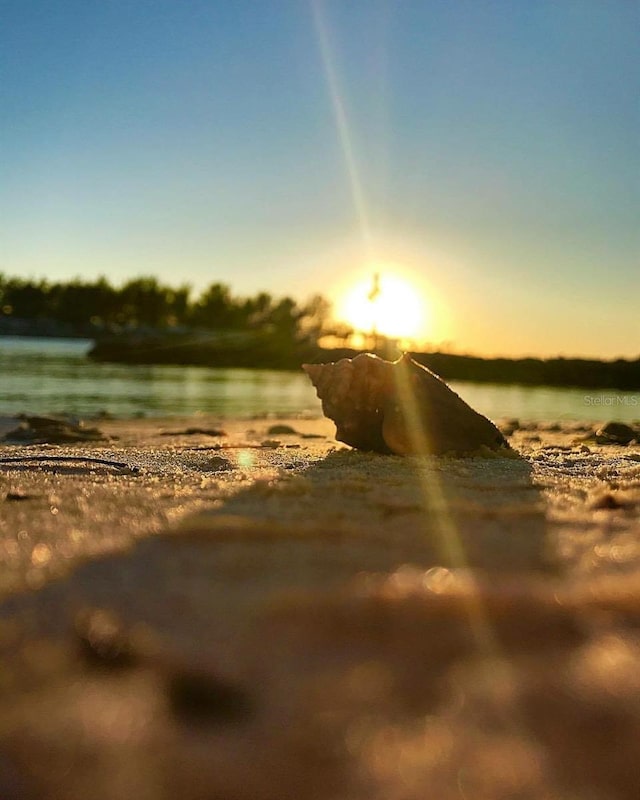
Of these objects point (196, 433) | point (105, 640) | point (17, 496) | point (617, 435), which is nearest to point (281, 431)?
point (196, 433)

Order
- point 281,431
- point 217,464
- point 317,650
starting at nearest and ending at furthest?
point 317,650
point 217,464
point 281,431

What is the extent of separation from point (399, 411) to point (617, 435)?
11.7 feet

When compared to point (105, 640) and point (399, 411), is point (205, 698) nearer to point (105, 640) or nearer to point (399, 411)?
point (105, 640)

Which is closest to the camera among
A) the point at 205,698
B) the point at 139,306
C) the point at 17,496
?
the point at 205,698

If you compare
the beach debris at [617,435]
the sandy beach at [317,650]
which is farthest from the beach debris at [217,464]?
the beach debris at [617,435]

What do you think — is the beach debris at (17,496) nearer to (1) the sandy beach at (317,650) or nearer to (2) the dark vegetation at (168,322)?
(1) the sandy beach at (317,650)

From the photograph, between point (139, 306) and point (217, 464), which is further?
point (139, 306)

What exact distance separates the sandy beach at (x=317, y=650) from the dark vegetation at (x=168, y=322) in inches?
1514

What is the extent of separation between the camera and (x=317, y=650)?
4.77ft

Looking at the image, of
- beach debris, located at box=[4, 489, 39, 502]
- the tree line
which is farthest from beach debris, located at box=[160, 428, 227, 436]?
the tree line

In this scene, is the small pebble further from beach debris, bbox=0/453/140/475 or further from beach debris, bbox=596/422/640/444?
beach debris, bbox=0/453/140/475

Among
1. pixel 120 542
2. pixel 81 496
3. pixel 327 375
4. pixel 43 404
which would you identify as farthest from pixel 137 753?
pixel 43 404

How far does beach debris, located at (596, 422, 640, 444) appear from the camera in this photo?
739cm

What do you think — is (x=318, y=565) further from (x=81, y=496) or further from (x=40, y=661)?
(x=81, y=496)
